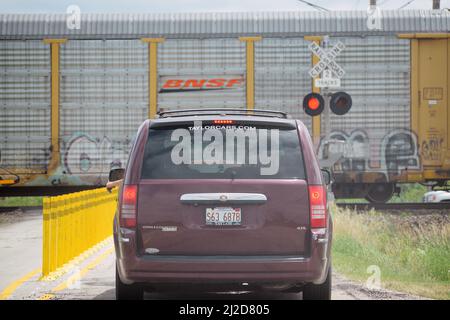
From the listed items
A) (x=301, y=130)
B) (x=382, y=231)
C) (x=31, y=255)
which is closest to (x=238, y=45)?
(x=382, y=231)

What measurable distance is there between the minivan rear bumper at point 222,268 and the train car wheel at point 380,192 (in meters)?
15.8

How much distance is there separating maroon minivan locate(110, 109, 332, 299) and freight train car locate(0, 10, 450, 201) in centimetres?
1448

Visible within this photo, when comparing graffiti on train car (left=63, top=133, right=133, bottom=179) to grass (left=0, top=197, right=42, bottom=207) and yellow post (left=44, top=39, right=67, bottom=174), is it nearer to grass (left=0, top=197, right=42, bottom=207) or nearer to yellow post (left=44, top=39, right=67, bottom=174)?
yellow post (left=44, top=39, right=67, bottom=174)

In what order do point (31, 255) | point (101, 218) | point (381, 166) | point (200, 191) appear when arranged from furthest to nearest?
1. point (381, 166)
2. point (101, 218)
3. point (31, 255)
4. point (200, 191)

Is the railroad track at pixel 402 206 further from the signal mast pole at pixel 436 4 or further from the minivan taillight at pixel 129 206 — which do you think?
the minivan taillight at pixel 129 206

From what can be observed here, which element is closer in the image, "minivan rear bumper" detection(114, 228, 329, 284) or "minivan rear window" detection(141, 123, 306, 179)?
"minivan rear bumper" detection(114, 228, 329, 284)

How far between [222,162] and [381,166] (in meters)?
14.8

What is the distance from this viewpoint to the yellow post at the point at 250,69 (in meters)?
22.0

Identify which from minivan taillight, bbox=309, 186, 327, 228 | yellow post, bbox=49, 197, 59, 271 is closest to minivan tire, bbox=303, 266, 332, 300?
minivan taillight, bbox=309, 186, 327, 228

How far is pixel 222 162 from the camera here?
746cm

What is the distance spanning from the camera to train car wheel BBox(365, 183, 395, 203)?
22844 millimetres

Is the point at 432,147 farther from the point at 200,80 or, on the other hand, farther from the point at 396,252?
the point at 396,252

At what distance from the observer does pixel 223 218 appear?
7320 millimetres
